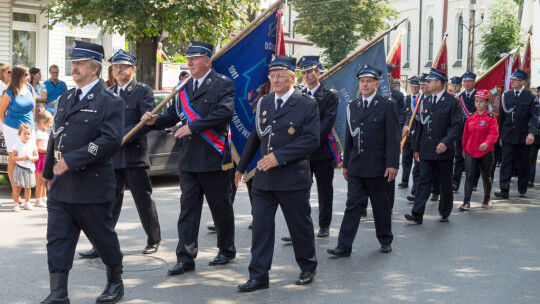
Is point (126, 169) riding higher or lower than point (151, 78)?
lower

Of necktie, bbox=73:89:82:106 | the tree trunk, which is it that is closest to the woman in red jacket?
necktie, bbox=73:89:82:106

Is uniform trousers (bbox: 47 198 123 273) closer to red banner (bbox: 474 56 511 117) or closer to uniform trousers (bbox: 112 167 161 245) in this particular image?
uniform trousers (bbox: 112 167 161 245)

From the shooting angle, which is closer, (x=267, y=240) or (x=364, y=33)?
(x=267, y=240)

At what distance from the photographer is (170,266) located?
273 inches

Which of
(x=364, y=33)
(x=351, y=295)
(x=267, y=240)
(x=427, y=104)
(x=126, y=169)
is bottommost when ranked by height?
(x=351, y=295)

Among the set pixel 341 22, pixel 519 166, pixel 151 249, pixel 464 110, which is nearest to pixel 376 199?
pixel 151 249

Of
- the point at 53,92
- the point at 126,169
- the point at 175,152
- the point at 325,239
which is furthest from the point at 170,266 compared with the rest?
the point at 53,92

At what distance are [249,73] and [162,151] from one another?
482 centimetres

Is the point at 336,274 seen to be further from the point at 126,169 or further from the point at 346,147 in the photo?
the point at 126,169

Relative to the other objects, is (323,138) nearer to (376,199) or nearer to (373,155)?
(373,155)

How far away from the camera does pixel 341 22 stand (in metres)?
52.1

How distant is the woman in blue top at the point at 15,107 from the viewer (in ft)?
34.4

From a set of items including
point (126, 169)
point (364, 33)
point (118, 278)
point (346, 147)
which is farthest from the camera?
point (364, 33)

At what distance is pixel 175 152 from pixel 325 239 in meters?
4.61
